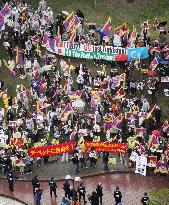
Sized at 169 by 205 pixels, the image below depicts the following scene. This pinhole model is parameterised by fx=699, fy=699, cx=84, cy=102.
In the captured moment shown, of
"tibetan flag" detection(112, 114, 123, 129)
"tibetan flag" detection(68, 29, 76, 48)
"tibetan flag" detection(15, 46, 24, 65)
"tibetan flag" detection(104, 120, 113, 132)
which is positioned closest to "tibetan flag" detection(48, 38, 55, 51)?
"tibetan flag" detection(68, 29, 76, 48)

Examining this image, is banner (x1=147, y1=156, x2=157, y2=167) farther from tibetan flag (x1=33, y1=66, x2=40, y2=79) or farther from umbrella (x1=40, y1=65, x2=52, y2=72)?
umbrella (x1=40, y1=65, x2=52, y2=72)

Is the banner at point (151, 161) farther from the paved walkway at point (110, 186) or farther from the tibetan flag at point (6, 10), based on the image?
the tibetan flag at point (6, 10)

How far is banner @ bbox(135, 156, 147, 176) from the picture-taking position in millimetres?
38406

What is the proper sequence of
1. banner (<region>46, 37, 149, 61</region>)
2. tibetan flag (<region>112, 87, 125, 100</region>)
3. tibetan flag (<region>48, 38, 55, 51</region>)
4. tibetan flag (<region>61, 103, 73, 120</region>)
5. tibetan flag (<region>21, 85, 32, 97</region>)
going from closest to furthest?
tibetan flag (<region>61, 103, 73, 120</region>)
tibetan flag (<region>112, 87, 125, 100</region>)
tibetan flag (<region>21, 85, 32, 97</region>)
banner (<region>46, 37, 149, 61</region>)
tibetan flag (<region>48, 38, 55, 51</region>)

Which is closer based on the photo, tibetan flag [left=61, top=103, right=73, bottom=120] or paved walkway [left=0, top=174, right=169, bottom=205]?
paved walkway [left=0, top=174, right=169, bottom=205]

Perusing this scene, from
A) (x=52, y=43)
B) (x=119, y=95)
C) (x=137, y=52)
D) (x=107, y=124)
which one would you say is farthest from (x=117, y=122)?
(x=52, y=43)

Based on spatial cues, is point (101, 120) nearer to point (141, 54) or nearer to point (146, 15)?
point (141, 54)

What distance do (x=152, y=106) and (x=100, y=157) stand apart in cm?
558

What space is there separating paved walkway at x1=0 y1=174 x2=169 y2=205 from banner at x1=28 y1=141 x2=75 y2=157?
5.48 ft

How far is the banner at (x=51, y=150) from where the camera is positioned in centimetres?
3881

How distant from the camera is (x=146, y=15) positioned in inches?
2149

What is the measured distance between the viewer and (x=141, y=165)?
3869 centimetres

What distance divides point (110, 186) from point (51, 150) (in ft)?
12.6

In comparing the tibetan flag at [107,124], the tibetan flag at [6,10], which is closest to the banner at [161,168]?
the tibetan flag at [107,124]
